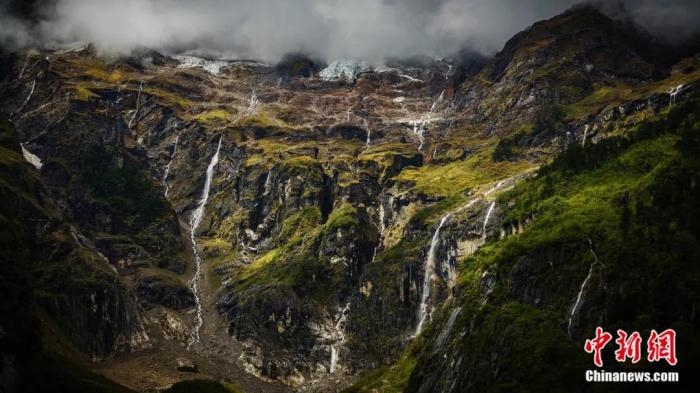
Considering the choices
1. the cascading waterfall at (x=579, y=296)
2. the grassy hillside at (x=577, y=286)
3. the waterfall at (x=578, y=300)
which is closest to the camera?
the grassy hillside at (x=577, y=286)

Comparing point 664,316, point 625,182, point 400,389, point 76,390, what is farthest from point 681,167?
point 76,390

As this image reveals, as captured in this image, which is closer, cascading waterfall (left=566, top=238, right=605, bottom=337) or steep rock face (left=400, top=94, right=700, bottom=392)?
steep rock face (left=400, top=94, right=700, bottom=392)

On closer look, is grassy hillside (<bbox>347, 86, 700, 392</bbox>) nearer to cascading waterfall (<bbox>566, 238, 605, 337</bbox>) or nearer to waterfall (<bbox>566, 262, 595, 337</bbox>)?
cascading waterfall (<bbox>566, 238, 605, 337</bbox>)

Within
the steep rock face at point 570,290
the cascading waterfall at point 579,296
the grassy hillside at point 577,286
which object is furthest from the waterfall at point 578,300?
the grassy hillside at point 577,286

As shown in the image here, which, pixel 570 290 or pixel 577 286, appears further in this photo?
pixel 570 290

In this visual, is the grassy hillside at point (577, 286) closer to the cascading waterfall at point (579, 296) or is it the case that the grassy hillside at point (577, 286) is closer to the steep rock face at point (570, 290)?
the steep rock face at point (570, 290)

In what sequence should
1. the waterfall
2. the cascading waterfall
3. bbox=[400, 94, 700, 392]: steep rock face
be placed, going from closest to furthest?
bbox=[400, 94, 700, 392]: steep rock face, the cascading waterfall, the waterfall

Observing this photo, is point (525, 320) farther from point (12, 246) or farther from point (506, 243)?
point (12, 246)

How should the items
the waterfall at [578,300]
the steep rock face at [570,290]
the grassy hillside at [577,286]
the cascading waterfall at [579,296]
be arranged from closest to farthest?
1. the grassy hillside at [577,286]
2. the steep rock face at [570,290]
3. the cascading waterfall at [579,296]
4. the waterfall at [578,300]

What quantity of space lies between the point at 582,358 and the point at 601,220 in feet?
187

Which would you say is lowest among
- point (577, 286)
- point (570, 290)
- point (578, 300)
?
point (578, 300)

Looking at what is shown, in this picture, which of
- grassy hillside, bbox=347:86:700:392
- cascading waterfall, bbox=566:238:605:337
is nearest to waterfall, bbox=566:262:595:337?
cascading waterfall, bbox=566:238:605:337

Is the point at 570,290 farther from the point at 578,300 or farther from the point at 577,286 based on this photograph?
the point at 578,300

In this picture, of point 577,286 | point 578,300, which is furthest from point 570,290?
point 578,300
